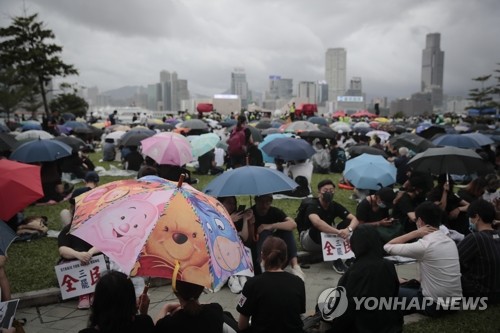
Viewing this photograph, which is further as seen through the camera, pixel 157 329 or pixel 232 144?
pixel 232 144

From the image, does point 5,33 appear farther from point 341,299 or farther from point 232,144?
point 341,299

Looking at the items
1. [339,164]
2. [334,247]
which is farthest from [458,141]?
[334,247]

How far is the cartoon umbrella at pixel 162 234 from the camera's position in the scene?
2.78 metres

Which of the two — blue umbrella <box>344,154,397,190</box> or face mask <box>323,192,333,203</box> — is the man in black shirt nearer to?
face mask <box>323,192,333,203</box>

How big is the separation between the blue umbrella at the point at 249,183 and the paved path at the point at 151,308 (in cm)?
140

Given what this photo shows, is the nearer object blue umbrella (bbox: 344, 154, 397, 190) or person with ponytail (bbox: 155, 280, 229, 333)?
person with ponytail (bbox: 155, 280, 229, 333)

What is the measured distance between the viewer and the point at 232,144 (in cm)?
998

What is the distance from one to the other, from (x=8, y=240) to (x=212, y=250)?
6.39ft

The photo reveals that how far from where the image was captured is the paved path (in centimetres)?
456

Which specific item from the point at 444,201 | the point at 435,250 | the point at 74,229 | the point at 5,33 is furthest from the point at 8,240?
the point at 5,33

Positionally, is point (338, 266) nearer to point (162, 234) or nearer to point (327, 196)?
point (327, 196)

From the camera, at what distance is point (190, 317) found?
2758 mm

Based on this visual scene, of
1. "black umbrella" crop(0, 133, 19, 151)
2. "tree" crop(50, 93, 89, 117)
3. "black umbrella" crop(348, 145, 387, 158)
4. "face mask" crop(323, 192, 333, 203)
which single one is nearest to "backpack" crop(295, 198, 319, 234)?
"face mask" crop(323, 192, 333, 203)

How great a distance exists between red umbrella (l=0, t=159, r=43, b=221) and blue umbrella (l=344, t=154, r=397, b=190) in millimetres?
5289
